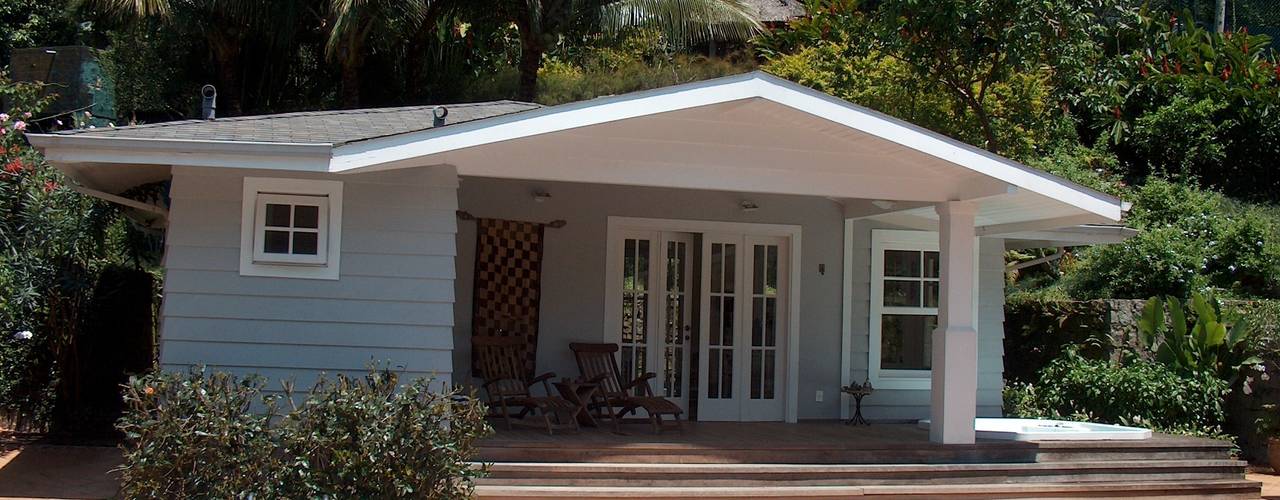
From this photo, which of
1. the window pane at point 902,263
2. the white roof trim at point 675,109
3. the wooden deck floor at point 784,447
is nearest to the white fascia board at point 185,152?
the white roof trim at point 675,109

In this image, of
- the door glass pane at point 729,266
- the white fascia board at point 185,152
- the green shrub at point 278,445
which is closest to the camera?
the green shrub at point 278,445

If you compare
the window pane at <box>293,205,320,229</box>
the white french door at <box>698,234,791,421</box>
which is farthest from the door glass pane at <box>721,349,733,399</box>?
the window pane at <box>293,205,320,229</box>

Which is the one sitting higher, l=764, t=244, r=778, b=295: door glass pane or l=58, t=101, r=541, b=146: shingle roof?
l=58, t=101, r=541, b=146: shingle roof

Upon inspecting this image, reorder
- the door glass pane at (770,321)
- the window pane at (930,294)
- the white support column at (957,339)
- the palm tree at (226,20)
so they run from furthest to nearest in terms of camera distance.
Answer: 1. the palm tree at (226,20)
2. the window pane at (930,294)
3. the door glass pane at (770,321)
4. the white support column at (957,339)

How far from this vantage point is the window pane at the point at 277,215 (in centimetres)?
774

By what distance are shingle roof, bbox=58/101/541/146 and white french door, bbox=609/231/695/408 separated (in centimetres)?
181

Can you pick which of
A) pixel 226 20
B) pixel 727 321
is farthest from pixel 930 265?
pixel 226 20

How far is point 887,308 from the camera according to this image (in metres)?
11.4

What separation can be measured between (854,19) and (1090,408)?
792 centimetres

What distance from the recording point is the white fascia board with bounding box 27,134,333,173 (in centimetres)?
714

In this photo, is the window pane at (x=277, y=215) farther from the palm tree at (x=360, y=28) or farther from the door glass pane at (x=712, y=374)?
the palm tree at (x=360, y=28)

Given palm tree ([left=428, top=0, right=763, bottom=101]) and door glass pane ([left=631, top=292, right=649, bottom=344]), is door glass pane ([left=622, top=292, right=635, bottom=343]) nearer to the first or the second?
door glass pane ([left=631, top=292, right=649, bottom=344])

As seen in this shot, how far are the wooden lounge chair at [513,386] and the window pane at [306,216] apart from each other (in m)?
2.12

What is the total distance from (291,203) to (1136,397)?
7.96 meters
